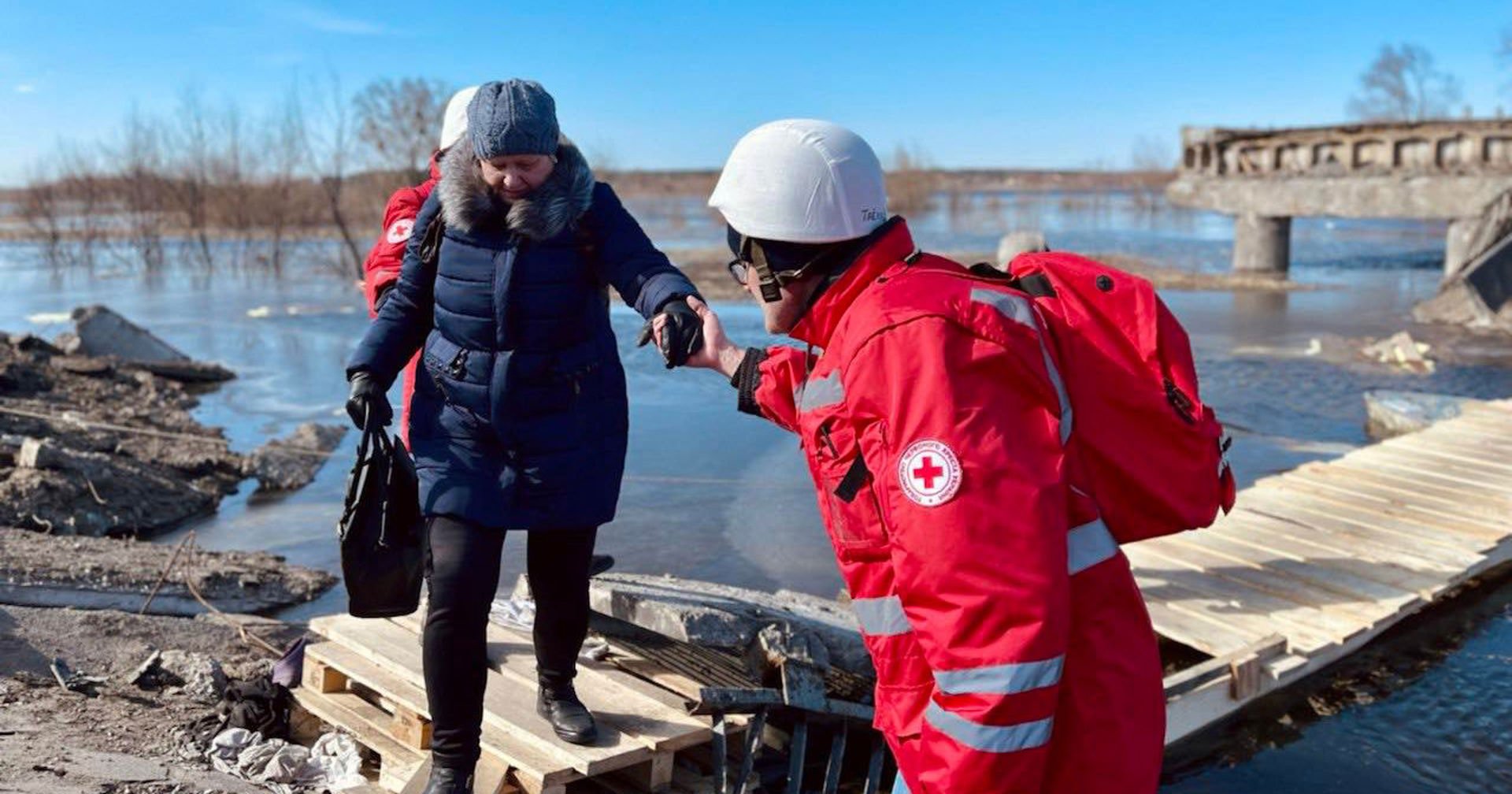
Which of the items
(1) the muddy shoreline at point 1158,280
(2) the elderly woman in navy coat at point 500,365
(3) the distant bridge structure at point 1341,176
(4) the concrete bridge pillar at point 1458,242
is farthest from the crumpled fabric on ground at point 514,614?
(3) the distant bridge structure at point 1341,176

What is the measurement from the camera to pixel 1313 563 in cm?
627

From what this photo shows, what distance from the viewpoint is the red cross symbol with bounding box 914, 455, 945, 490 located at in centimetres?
174

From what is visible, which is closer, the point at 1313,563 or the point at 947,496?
the point at 947,496

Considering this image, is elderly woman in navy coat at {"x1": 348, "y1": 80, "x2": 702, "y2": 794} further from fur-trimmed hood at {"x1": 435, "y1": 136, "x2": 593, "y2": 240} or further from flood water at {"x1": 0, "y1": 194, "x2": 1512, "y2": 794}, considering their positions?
flood water at {"x1": 0, "y1": 194, "x2": 1512, "y2": 794}

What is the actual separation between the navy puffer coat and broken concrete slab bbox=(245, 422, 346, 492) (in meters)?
5.75

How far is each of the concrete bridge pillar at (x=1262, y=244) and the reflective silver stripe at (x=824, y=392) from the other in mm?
23002

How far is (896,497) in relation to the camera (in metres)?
1.79

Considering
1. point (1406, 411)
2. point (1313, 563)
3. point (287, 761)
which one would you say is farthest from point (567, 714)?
point (1406, 411)

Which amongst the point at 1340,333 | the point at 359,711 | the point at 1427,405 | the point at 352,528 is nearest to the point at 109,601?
the point at 359,711

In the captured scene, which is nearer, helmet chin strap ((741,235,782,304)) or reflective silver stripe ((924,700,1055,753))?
reflective silver stripe ((924,700,1055,753))

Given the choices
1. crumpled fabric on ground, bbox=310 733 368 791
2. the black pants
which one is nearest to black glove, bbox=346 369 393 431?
the black pants

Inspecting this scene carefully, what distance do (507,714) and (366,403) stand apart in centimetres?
100

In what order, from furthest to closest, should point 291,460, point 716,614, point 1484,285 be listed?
point 1484,285
point 291,460
point 716,614

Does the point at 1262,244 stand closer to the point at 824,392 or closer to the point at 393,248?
the point at 393,248
